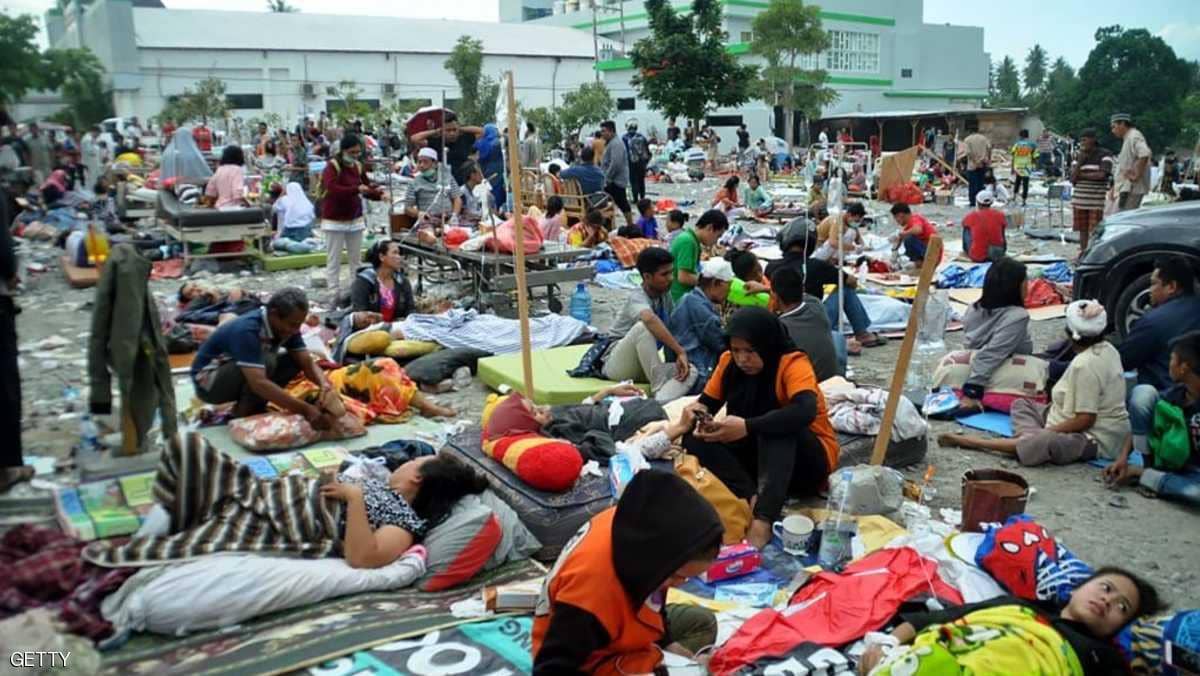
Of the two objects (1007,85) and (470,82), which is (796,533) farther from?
(1007,85)

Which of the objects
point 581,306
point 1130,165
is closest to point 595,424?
point 581,306

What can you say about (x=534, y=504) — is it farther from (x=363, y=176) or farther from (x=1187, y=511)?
(x=363, y=176)

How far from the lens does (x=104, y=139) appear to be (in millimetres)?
23219

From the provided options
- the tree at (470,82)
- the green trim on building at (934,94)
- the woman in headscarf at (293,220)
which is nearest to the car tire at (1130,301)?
the woman in headscarf at (293,220)

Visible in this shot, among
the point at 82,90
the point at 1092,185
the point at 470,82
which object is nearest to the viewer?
the point at 1092,185

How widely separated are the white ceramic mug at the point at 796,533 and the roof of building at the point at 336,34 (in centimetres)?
4367

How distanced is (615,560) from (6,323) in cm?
442

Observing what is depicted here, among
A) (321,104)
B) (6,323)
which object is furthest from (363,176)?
(321,104)

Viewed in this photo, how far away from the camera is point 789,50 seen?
125ft

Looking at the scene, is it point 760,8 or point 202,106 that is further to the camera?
point 760,8

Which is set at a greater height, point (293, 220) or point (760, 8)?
point (760, 8)

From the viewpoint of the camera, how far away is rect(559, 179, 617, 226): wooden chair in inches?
573

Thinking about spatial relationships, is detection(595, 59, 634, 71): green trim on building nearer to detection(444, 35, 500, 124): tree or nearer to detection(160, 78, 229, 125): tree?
detection(444, 35, 500, 124): tree

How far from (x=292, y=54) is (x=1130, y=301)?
43.3m
